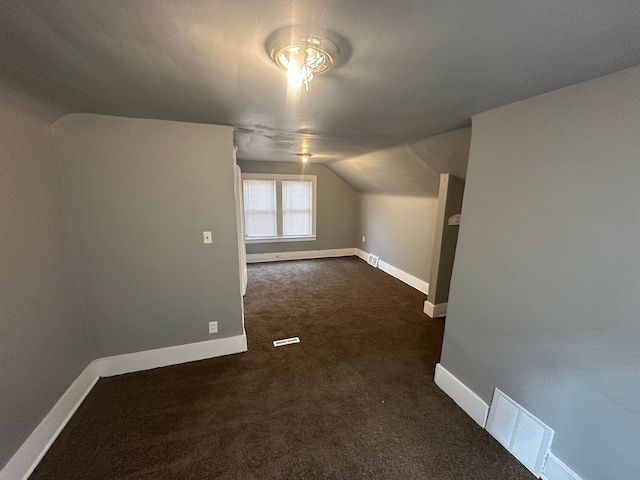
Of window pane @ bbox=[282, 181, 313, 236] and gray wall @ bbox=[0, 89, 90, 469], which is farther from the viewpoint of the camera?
window pane @ bbox=[282, 181, 313, 236]

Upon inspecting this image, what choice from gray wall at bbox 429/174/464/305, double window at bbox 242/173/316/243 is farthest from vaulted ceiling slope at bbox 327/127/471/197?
double window at bbox 242/173/316/243

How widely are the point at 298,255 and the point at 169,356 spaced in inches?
147

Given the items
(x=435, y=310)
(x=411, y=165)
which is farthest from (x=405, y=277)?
(x=411, y=165)

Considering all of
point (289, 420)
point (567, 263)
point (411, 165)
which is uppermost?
point (411, 165)

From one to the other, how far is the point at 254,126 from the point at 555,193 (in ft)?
7.39

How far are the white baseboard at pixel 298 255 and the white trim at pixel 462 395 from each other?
4079 millimetres

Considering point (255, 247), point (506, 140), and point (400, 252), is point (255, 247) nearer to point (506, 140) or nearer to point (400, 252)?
point (400, 252)

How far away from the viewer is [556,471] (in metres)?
1.43

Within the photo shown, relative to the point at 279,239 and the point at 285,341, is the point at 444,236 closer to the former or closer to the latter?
the point at 285,341

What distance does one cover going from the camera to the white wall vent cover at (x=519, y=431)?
149 centimetres

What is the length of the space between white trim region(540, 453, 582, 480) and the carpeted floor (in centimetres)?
11

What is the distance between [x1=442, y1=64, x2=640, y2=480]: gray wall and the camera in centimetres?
116

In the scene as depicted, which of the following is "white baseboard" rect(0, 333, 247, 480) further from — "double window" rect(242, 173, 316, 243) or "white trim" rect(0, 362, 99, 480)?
"double window" rect(242, 173, 316, 243)

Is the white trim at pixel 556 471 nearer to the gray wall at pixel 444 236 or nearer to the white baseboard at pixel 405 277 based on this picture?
the gray wall at pixel 444 236
